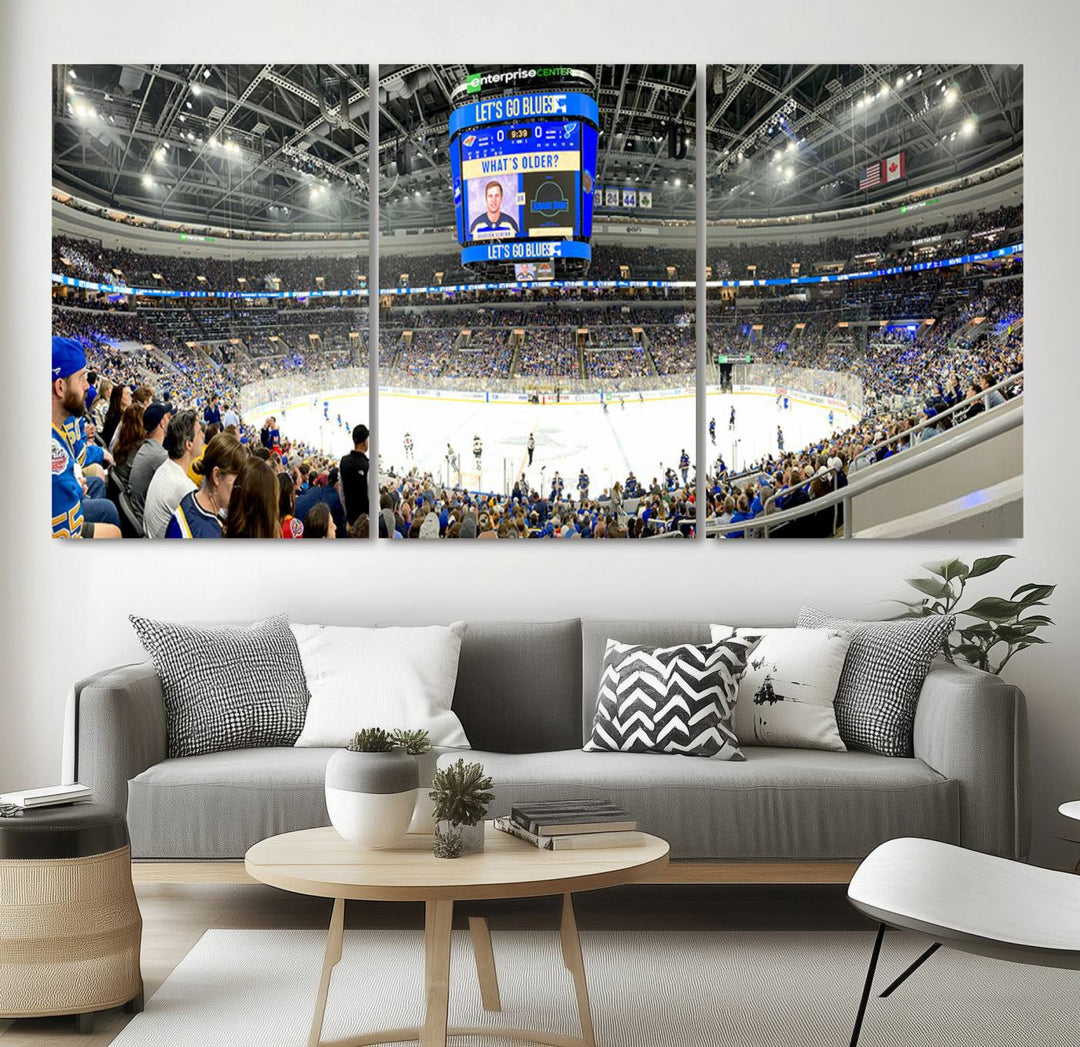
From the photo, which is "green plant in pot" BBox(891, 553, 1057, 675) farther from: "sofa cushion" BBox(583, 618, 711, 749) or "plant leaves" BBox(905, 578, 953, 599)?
"sofa cushion" BBox(583, 618, 711, 749)

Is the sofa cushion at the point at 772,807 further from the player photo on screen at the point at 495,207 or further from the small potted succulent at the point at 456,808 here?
the player photo on screen at the point at 495,207

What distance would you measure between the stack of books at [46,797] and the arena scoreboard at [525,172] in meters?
2.25

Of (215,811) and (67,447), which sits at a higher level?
(67,447)

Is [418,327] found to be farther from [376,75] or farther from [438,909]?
[438,909]

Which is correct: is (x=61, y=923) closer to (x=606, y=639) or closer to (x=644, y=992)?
(x=644, y=992)

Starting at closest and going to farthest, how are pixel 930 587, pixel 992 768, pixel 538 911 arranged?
pixel 992 768 < pixel 538 911 < pixel 930 587

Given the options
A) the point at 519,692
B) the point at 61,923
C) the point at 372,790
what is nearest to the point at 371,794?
the point at 372,790

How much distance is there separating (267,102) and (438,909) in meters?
2.99

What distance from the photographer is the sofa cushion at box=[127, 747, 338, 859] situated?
10.3 feet

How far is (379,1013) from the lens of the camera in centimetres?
266

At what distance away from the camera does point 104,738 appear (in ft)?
10.4

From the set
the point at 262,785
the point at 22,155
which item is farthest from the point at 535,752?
the point at 22,155

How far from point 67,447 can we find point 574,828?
2548 mm

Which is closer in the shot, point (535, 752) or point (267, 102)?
point (535, 752)
